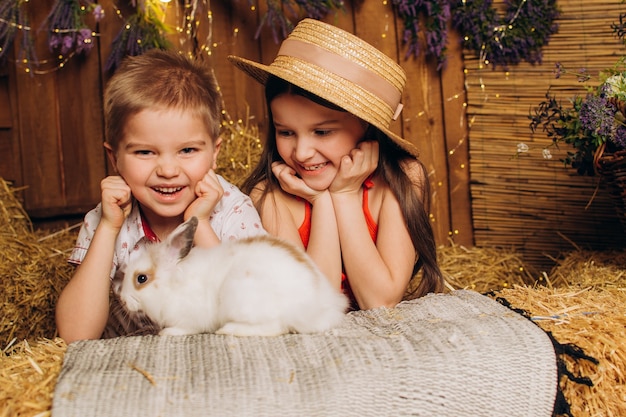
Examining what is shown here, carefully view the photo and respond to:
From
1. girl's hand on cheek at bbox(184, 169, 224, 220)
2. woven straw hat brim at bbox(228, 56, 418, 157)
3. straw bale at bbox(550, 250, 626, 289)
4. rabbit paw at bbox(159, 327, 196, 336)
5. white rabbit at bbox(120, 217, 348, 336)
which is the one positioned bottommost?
straw bale at bbox(550, 250, 626, 289)

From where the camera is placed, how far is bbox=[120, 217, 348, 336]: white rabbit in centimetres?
171

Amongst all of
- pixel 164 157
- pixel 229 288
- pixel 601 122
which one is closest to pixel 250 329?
pixel 229 288

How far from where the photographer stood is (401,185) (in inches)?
103

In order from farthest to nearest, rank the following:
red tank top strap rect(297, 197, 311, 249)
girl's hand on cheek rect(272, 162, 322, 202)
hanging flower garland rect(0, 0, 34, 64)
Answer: hanging flower garland rect(0, 0, 34, 64), red tank top strap rect(297, 197, 311, 249), girl's hand on cheek rect(272, 162, 322, 202)

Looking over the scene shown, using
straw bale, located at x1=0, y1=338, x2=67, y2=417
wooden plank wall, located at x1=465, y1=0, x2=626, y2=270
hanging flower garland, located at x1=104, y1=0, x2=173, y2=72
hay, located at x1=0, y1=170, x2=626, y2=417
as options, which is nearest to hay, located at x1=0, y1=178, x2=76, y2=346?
hay, located at x1=0, y1=170, x2=626, y2=417

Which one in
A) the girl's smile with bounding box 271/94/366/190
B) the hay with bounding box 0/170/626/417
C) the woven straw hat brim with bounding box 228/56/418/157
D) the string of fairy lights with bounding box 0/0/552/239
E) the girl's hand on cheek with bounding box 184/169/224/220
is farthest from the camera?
the string of fairy lights with bounding box 0/0/552/239

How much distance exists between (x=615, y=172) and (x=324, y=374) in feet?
5.51

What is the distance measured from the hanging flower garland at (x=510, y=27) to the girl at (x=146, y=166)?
2087mm

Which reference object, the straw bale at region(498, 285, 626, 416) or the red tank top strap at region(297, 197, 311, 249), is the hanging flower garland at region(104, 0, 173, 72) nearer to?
the red tank top strap at region(297, 197, 311, 249)

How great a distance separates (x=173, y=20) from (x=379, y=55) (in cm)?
189

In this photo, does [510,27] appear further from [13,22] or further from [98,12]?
[13,22]

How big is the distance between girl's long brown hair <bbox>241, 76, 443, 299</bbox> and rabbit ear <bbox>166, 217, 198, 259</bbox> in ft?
2.82

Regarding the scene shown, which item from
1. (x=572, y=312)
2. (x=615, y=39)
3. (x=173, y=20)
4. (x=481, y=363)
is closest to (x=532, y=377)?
(x=481, y=363)

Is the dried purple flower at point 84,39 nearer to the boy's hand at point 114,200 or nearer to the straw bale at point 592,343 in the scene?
the boy's hand at point 114,200
